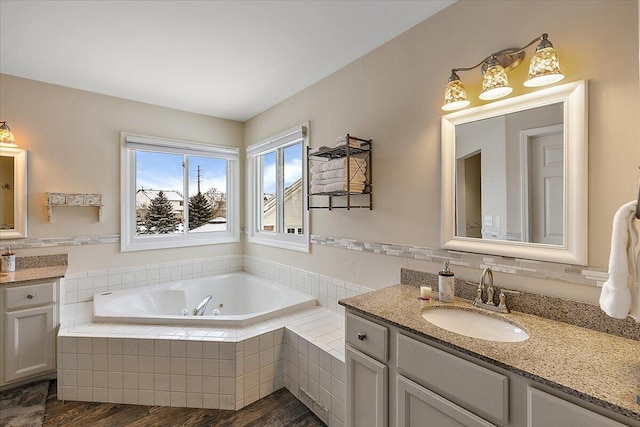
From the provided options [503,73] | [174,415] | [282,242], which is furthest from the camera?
[282,242]

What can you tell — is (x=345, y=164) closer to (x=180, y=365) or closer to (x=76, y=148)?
(x=180, y=365)

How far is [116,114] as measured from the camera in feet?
9.89

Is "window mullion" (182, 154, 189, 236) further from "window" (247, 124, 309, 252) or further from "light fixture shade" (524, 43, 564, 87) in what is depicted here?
"light fixture shade" (524, 43, 564, 87)

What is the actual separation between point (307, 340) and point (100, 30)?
244cm

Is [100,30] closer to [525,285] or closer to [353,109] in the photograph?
[353,109]

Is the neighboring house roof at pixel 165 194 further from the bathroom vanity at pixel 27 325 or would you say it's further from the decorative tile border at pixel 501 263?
the decorative tile border at pixel 501 263

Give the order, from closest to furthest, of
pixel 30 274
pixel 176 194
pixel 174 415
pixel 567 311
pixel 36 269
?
pixel 567 311 → pixel 174 415 → pixel 30 274 → pixel 36 269 → pixel 176 194

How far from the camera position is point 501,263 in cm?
152

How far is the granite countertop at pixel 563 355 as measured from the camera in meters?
0.81

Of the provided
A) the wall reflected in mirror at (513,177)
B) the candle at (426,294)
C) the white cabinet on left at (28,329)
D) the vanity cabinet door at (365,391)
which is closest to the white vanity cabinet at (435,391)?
the vanity cabinet door at (365,391)

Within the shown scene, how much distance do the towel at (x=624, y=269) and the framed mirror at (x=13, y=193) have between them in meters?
3.79

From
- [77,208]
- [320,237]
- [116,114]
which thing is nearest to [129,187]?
[77,208]

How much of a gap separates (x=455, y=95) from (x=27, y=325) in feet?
10.7

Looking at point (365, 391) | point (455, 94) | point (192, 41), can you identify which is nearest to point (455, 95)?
point (455, 94)
